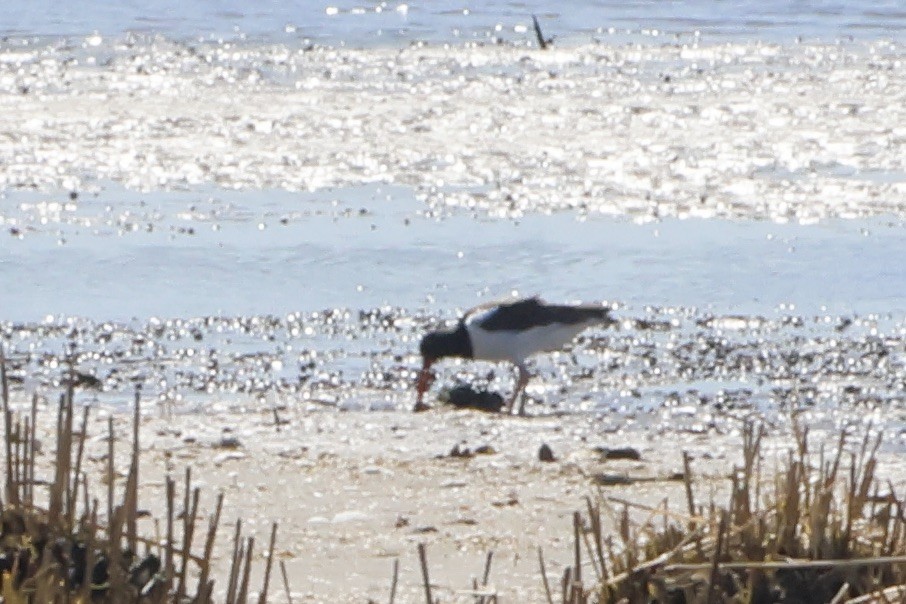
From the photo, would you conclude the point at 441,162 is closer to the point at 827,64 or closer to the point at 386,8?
the point at 827,64

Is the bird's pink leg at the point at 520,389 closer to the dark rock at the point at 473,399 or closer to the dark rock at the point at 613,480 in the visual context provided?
the dark rock at the point at 473,399

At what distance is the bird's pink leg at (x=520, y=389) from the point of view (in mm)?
9547

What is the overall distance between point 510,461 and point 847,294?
4632mm

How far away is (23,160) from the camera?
49.9ft

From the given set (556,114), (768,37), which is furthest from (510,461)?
(768,37)

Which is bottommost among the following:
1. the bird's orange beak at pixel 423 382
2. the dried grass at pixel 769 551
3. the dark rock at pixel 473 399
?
the dark rock at pixel 473 399

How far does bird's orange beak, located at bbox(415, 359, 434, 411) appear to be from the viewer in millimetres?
9608

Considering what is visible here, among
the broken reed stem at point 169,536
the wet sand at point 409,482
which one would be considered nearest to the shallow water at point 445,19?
the wet sand at point 409,482

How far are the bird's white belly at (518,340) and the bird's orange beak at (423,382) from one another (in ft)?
0.93

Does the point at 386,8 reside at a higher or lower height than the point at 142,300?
higher

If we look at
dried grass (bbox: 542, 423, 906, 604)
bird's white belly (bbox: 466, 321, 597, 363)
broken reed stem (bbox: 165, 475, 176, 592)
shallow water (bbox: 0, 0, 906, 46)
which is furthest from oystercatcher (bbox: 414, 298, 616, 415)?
shallow water (bbox: 0, 0, 906, 46)

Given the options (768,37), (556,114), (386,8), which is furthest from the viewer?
(386,8)

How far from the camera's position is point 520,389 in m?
9.96

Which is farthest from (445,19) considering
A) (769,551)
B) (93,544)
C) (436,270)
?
(93,544)
